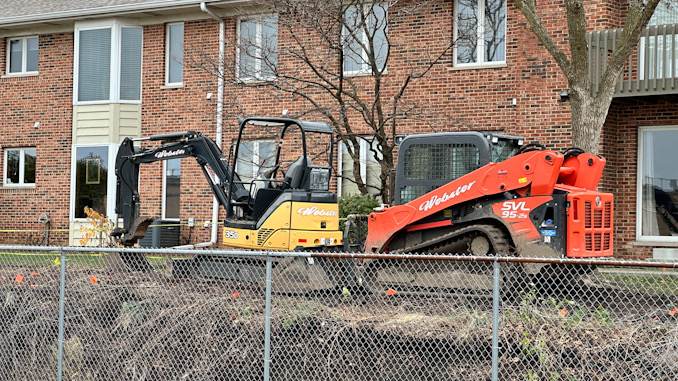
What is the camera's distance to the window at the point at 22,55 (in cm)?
2288

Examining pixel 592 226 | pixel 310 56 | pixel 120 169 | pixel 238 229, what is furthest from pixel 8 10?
pixel 592 226

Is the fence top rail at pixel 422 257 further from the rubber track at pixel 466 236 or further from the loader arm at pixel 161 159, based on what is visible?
the loader arm at pixel 161 159

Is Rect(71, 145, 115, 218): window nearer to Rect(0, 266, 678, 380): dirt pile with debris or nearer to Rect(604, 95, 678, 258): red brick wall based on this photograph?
Rect(0, 266, 678, 380): dirt pile with debris

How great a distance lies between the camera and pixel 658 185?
16.7 meters

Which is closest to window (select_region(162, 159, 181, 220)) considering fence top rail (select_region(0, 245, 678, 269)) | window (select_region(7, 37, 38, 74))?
window (select_region(7, 37, 38, 74))

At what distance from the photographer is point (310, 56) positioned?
1881 centimetres

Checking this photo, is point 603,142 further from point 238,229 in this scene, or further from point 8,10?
point 8,10

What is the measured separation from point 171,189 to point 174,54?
3.45 meters

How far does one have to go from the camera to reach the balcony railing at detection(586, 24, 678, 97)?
1534 centimetres

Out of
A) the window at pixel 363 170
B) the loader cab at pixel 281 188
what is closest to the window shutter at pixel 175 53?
the window at pixel 363 170

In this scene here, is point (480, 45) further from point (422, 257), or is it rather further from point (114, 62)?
point (422, 257)

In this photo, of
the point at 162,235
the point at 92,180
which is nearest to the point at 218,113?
the point at 162,235

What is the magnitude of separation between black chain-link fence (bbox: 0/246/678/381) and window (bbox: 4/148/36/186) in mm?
13411

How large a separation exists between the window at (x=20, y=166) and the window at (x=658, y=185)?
1567cm
